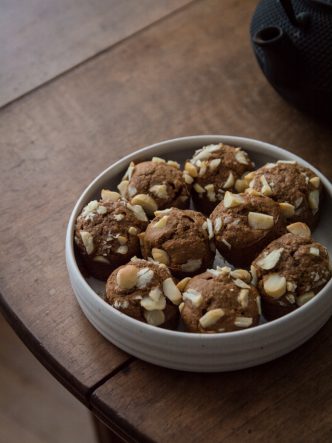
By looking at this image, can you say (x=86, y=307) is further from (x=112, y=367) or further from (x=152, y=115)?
(x=152, y=115)

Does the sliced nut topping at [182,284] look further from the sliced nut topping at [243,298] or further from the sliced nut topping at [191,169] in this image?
the sliced nut topping at [191,169]

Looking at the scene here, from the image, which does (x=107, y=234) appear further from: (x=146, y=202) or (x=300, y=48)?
(x=300, y=48)

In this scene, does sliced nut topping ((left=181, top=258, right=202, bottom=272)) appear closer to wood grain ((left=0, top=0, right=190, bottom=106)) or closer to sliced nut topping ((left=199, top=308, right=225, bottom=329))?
sliced nut topping ((left=199, top=308, right=225, bottom=329))

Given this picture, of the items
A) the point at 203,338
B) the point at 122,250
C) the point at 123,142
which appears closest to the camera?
the point at 203,338

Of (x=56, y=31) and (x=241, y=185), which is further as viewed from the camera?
(x=56, y=31)

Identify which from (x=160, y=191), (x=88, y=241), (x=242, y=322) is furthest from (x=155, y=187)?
(x=242, y=322)

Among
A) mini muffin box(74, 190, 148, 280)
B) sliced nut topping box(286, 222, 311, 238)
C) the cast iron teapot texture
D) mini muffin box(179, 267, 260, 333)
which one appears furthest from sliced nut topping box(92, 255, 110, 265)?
the cast iron teapot texture

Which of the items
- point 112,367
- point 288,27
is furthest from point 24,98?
point 112,367

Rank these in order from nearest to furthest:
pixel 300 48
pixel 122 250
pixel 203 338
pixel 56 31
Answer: pixel 203 338
pixel 122 250
pixel 300 48
pixel 56 31
